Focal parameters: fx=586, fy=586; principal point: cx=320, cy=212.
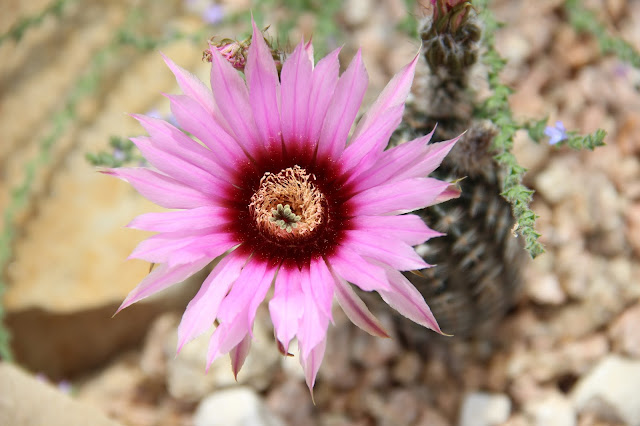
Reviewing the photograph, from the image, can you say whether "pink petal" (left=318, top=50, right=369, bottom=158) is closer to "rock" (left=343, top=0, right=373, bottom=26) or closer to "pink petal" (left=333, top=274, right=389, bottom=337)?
"pink petal" (left=333, top=274, right=389, bottom=337)

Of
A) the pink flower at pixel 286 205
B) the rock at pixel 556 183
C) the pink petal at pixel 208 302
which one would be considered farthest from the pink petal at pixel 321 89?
the rock at pixel 556 183

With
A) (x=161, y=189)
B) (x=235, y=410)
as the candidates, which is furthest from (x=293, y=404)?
(x=161, y=189)

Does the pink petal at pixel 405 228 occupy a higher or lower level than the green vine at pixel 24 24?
lower

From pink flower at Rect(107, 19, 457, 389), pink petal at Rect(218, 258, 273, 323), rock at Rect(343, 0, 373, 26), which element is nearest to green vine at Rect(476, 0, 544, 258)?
pink flower at Rect(107, 19, 457, 389)

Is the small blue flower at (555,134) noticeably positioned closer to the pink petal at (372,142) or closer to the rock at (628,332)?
the pink petal at (372,142)

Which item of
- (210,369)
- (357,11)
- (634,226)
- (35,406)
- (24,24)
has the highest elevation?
(24,24)

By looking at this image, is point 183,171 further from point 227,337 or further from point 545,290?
point 545,290

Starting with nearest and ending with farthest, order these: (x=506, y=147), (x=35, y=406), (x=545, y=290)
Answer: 1. (x=506, y=147)
2. (x=35, y=406)
3. (x=545, y=290)
